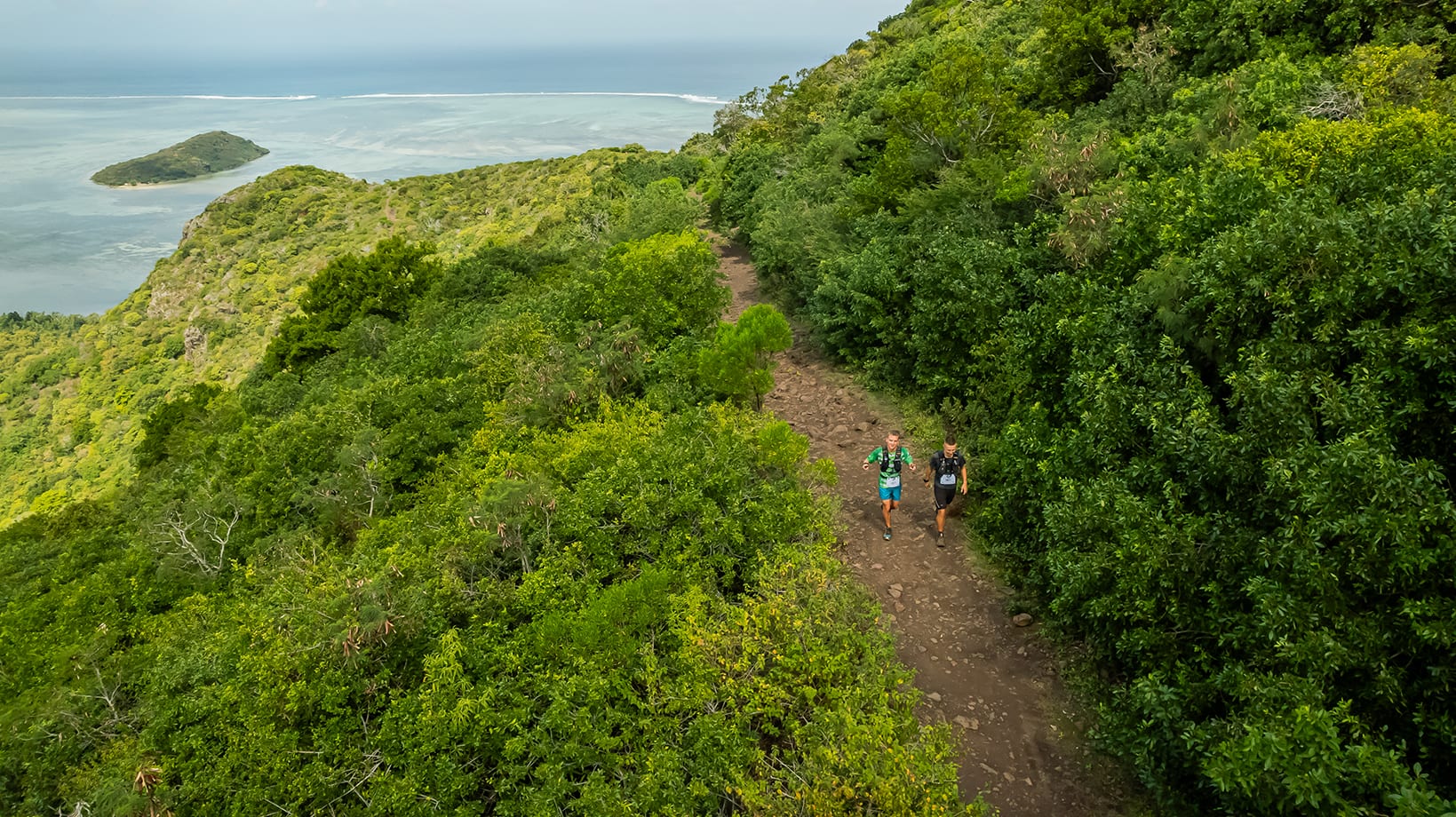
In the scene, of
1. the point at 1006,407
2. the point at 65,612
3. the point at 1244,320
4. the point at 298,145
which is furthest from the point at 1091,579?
the point at 298,145

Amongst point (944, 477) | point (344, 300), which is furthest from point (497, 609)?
point (344, 300)

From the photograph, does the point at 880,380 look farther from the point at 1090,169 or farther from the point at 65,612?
the point at 65,612

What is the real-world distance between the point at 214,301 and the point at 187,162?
301 feet

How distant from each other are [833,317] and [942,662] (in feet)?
35.0

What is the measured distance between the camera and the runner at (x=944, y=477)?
37.7 ft

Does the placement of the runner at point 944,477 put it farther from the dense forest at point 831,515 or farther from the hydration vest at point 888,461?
the dense forest at point 831,515

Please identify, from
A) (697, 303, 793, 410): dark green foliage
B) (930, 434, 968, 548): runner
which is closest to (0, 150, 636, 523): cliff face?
(697, 303, 793, 410): dark green foliage

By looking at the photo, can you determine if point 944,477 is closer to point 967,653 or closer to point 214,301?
point 967,653

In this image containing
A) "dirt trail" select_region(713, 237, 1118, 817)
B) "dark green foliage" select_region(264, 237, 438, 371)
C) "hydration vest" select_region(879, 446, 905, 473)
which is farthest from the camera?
"dark green foliage" select_region(264, 237, 438, 371)

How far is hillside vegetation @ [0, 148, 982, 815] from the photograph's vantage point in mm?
7371

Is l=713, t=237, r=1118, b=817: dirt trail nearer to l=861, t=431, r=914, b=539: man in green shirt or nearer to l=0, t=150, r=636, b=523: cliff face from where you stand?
l=861, t=431, r=914, b=539: man in green shirt

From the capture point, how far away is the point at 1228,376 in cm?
810

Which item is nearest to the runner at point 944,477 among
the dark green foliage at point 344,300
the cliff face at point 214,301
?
the dark green foliage at point 344,300

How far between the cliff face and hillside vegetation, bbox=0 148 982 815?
151 feet
